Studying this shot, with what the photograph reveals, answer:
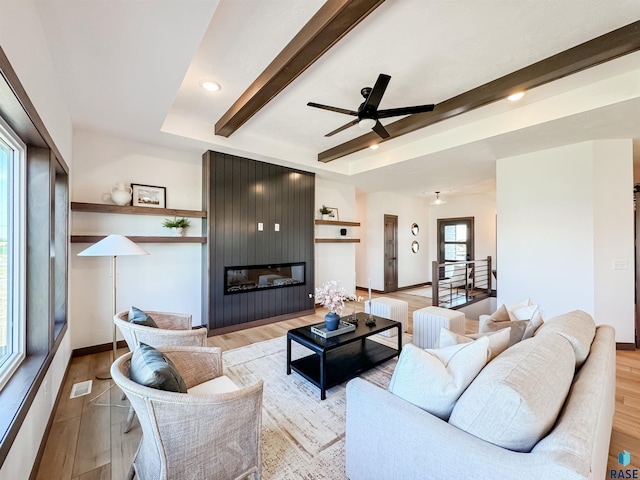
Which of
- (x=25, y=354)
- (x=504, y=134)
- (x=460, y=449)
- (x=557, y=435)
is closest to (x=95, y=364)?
(x=25, y=354)

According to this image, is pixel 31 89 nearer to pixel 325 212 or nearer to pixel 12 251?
pixel 12 251

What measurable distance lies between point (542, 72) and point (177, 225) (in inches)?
171

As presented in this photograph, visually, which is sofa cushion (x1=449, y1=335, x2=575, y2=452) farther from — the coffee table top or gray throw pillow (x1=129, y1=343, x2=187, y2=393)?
the coffee table top

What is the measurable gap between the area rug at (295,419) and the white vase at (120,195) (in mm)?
2275

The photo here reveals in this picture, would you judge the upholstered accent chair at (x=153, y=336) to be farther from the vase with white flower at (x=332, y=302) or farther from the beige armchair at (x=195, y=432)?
the vase with white flower at (x=332, y=302)

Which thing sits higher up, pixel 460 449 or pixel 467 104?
pixel 467 104

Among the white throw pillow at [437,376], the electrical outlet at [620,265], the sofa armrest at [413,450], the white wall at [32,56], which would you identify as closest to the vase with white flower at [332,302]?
the sofa armrest at [413,450]

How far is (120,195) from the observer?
3.35 m

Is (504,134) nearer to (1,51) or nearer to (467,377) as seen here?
(467,377)

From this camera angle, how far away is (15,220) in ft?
5.87

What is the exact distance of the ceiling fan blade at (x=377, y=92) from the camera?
218cm

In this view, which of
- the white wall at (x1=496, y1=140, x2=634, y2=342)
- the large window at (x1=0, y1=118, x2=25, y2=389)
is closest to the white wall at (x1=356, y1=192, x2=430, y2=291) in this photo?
the white wall at (x1=496, y1=140, x2=634, y2=342)

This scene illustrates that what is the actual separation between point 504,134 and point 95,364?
5440 millimetres

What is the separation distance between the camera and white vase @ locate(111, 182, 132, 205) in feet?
11.0
